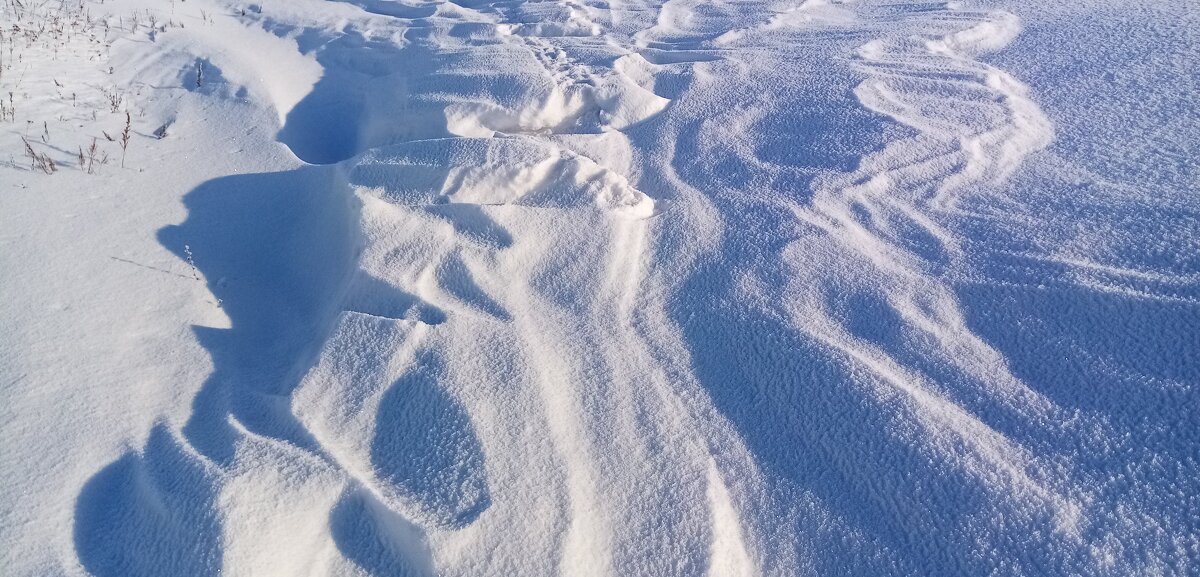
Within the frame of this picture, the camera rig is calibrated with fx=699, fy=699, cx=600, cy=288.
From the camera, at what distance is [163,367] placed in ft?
6.32

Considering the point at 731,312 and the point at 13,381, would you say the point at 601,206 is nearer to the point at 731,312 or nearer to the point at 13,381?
the point at 731,312

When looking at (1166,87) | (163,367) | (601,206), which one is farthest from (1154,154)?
(163,367)

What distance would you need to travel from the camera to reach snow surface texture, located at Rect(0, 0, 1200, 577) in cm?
141

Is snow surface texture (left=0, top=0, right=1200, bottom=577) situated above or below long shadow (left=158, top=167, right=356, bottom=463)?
above

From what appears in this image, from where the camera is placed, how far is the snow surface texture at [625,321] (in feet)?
4.64

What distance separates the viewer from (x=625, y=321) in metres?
1.94

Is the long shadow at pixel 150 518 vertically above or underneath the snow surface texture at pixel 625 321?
underneath

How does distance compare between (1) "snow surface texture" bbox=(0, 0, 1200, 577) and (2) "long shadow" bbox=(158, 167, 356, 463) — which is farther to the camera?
(2) "long shadow" bbox=(158, 167, 356, 463)

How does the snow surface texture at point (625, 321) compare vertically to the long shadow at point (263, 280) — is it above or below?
above

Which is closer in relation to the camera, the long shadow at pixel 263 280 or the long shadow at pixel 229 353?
the long shadow at pixel 229 353

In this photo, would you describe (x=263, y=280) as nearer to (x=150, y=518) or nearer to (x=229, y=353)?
(x=229, y=353)

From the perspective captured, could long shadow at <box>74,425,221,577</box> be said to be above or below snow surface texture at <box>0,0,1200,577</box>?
below

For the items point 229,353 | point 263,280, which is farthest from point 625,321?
point 263,280

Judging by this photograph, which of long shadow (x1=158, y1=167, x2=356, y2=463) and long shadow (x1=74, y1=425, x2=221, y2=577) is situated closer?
long shadow (x1=74, y1=425, x2=221, y2=577)
